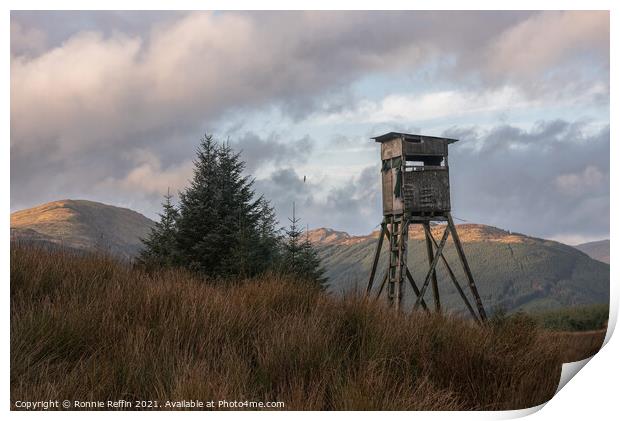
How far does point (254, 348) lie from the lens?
19.1ft

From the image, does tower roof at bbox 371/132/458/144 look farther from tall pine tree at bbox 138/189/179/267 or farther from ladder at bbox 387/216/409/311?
tall pine tree at bbox 138/189/179/267

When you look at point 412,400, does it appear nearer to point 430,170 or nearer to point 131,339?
point 131,339

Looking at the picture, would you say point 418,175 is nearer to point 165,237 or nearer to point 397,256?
point 397,256

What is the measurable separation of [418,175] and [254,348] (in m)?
10.1

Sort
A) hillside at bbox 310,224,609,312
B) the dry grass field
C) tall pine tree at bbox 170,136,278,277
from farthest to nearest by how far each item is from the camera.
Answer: hillside at bbox 310,224,609,312 → tall pine tree at bbox 170,136,278,277 → the dry grass field

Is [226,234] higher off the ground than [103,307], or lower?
higher

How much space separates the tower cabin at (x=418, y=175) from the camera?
14938 millimetres

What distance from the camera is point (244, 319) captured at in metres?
6.25

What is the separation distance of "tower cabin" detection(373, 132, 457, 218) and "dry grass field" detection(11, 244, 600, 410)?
787cm

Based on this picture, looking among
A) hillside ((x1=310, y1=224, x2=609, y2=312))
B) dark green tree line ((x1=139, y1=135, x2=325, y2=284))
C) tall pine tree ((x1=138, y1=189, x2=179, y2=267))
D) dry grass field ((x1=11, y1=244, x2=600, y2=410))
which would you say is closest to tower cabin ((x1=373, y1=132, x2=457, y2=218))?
dark green tree line ((x1=139, y1=135, x2=325, y2=284))

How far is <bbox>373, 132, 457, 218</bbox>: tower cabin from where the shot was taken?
14938 millimetres

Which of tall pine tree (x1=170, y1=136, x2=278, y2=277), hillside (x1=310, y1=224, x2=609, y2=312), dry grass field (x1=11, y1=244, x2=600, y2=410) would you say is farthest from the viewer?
hillside (x1=310, y1=224, x2=609, y2=312)
